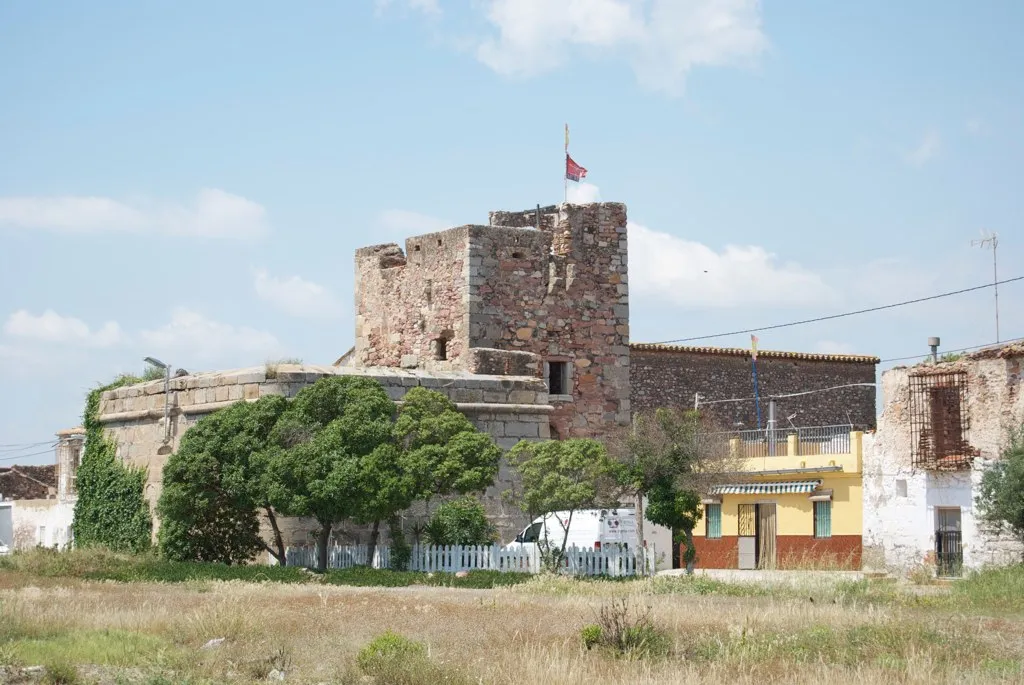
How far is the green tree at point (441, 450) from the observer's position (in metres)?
23.8

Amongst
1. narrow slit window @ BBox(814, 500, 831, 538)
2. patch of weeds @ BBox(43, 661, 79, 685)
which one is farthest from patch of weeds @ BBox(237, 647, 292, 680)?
narrow slit window @ BBox(814, 500, 831, 538)

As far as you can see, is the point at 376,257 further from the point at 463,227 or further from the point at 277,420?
the point at 277,420

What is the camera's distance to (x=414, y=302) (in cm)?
3241

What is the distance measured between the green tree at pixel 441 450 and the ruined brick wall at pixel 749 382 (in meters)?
15.9

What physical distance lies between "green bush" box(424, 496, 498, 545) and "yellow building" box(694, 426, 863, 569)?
856 centimetres

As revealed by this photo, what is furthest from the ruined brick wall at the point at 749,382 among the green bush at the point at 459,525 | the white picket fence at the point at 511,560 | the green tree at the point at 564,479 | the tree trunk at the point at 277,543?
the tree trunk at the point at 277,543

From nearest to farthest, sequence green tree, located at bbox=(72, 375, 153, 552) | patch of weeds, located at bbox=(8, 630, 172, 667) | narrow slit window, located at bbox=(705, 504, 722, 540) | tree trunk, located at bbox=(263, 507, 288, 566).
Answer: patch of weeds, located at bbox=(8, 630, 172, 667) → tree trunk, located at bbox=(263, 507, 288, 566) → green tree, located at bbox=(72, 375, 153, 552) → narrow slit window, located at bbox=(705, 504, 722, 540)

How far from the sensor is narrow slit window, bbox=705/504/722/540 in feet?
120

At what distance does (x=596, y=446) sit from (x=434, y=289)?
9291 mm

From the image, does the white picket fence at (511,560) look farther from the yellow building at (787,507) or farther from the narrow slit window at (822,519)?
the narrow slit window at (822,519)

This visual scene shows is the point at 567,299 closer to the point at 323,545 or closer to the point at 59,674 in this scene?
the point at 323,545

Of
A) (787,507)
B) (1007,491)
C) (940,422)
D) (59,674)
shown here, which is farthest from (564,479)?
(787,507)

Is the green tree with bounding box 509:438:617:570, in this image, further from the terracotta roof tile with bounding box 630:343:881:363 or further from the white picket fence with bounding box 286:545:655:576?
the terracotta roof tile with bounding box 630:343:881:363

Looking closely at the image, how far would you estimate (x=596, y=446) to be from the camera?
23.7 meters
